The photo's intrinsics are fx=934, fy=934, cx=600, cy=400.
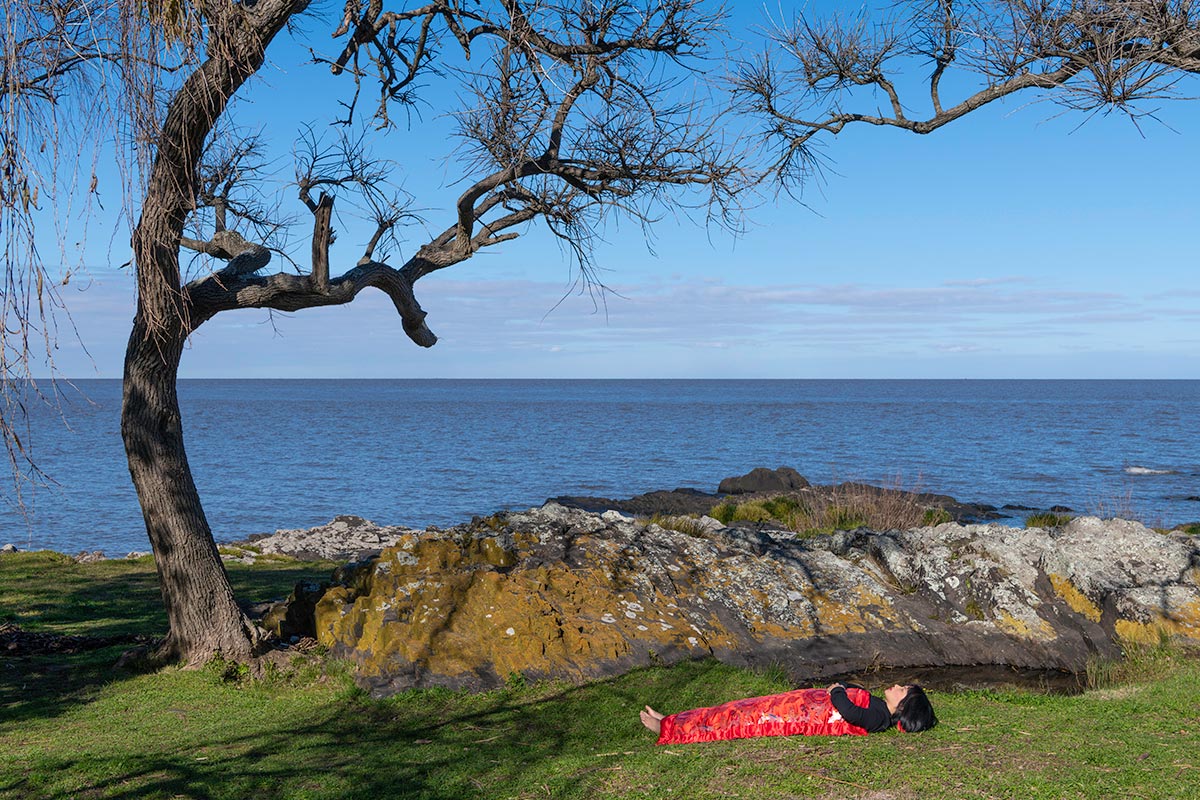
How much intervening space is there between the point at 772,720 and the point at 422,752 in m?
2.41

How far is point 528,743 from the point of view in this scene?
21.8ft

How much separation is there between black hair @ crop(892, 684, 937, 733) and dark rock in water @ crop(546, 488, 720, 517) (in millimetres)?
20765

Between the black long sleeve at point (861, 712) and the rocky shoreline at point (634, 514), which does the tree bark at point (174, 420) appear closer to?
the rocky shoreline at point (634, 514)

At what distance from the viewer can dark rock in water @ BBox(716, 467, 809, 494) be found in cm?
3226

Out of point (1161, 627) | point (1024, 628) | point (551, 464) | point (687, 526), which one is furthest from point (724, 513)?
point (551, 464)

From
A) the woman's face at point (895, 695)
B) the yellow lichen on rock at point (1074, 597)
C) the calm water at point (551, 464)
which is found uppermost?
the woman's face at point (895, 695)

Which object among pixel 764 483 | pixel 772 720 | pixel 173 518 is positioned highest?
pixel 173 518

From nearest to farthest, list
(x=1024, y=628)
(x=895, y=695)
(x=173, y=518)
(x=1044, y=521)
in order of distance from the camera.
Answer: (x=895, y=695)
(x=173, y=518)
(x=1024, y=628)
(x=1044, y=521)

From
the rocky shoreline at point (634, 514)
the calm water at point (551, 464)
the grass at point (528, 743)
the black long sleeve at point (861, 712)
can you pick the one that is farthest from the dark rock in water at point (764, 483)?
the black long sleeve at point (861, 712)

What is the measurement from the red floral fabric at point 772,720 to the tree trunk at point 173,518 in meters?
4.45

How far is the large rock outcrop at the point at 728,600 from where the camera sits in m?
8.19

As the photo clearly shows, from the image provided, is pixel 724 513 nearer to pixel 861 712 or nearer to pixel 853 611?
pixel 853 611

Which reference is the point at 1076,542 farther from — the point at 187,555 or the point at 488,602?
the point at 187,555

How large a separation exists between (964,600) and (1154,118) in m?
5.30
